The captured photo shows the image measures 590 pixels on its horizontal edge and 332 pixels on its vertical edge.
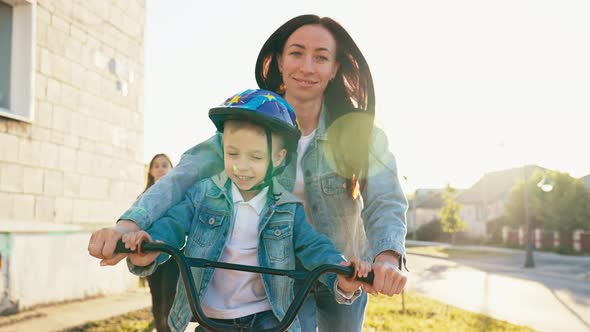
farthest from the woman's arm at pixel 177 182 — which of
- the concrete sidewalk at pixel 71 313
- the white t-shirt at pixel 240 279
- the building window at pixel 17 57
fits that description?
the building window at pixel 17 57

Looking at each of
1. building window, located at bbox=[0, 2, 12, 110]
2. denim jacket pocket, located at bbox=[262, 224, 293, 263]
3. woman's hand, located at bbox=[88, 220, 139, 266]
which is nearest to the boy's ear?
denim jacket pocket, located at bbox=[262, 224, 293, 263]

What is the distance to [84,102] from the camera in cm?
961

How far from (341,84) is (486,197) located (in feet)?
229

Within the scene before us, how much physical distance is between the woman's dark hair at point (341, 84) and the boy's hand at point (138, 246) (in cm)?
105

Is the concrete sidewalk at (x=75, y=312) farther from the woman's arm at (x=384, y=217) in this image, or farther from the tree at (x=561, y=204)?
the tree at (x=561, y=204)

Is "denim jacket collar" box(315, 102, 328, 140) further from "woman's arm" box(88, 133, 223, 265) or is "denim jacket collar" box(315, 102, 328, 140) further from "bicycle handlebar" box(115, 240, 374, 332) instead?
"bicycle handlebar" box(115, 240, 374, 332)

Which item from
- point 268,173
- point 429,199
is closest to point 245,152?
point 268,173

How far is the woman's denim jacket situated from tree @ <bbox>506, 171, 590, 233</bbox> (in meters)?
39.9

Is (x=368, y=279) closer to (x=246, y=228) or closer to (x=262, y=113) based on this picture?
(x=246, y=228)

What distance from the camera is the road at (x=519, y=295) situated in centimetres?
1185

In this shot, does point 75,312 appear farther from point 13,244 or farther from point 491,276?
point 491,276

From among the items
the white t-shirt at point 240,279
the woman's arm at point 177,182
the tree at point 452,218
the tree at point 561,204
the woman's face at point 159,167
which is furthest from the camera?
the tree at point 452,218

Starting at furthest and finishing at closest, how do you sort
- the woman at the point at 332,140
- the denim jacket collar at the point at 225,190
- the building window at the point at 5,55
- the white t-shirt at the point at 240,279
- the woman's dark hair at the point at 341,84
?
the building window at the point at 5,55
the woman's dark hair at the point at 341,84
the woman at the point at 332,140
the denim jacket collar at the point at 225,190
the white t-shirt at the point at 240,279

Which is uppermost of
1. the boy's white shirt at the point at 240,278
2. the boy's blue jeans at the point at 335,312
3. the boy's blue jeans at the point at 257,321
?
the boy's white shirt at the point at 240,278
